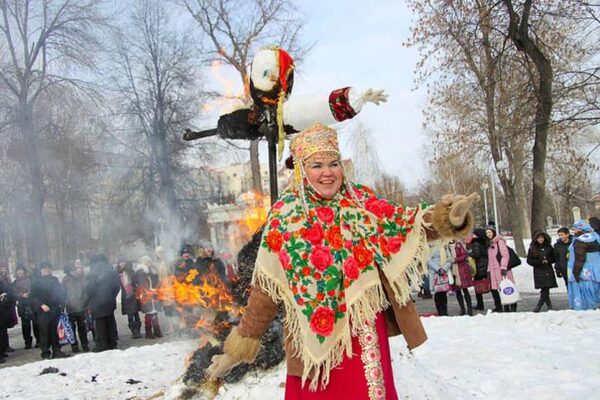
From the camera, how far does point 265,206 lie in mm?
5387

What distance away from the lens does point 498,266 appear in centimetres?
1013

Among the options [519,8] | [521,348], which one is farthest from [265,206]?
[519,8]

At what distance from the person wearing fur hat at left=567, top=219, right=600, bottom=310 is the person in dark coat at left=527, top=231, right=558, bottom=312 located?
0.94 metres

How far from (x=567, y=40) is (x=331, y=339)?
16045 mm

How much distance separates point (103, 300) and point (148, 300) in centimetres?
158

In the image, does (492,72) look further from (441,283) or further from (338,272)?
(338,272)

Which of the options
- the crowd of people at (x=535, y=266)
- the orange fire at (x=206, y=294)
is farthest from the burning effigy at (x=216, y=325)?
the crowd of people at (x=535, y=266)

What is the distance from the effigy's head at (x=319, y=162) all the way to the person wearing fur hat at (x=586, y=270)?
25.2 ft

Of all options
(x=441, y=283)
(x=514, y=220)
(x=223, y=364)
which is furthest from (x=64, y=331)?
(x=514, y=220)

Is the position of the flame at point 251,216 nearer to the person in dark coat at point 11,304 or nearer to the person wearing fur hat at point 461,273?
the person wearing fur hat at point 461,273

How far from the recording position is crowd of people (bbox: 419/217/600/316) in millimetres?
8945

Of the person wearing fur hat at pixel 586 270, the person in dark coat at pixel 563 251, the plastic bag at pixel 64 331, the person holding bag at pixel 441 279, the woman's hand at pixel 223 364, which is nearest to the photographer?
the woman's hand at pixel 223 364

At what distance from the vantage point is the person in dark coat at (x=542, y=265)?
33.0 ft

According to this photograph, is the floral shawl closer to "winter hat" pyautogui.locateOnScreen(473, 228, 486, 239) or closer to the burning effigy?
the burning effigy
